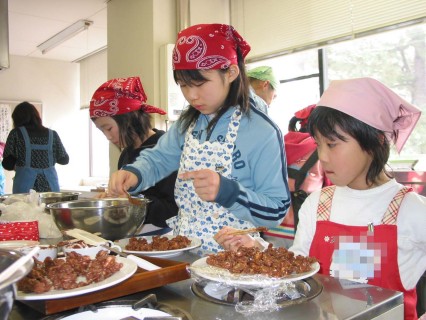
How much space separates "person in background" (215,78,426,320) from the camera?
46.6 inches

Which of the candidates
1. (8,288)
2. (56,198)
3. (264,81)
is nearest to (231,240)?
(8,288)

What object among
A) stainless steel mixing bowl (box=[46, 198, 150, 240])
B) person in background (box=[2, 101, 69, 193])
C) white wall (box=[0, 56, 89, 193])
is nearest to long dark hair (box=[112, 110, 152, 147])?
stainless steel mixing bowl (box=[46, 198, 150, 240])

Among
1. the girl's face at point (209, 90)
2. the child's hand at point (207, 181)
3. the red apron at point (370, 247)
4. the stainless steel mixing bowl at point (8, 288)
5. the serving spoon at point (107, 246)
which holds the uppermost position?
the girl's face at point (209, 90)

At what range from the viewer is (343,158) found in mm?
1204

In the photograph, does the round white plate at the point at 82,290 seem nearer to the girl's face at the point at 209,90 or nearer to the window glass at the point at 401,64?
Answer: the girl's face at the point at 209,90

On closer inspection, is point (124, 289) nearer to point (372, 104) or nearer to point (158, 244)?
point (158, 244)

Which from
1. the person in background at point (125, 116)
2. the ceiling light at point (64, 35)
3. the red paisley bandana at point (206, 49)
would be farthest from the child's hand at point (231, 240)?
the ceiling light at point (64, 35)

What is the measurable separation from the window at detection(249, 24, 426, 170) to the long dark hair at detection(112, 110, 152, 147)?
174cm

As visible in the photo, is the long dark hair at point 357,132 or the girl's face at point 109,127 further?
the girl's face at point 109,127

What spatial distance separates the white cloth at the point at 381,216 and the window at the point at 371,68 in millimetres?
1702

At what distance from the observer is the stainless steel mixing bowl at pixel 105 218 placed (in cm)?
127

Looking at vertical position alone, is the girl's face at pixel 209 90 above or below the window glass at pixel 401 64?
below

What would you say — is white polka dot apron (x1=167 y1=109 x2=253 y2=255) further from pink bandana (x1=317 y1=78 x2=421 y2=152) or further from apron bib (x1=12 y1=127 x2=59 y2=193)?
apron bib (x1=12 y1=127 x2=59 y2=193)

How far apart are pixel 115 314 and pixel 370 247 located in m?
0.82
